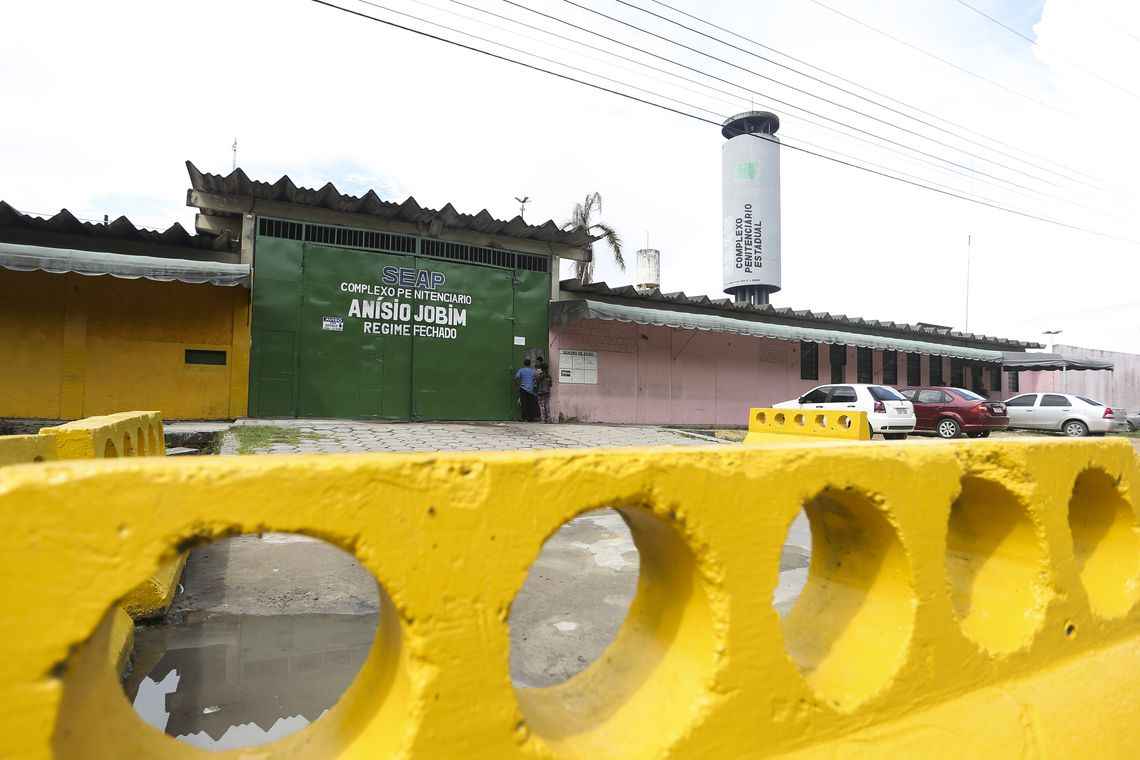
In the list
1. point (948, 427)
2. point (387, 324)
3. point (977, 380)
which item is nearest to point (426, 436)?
point (387, 324)

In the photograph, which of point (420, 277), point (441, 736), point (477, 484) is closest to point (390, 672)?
point (441, 736)

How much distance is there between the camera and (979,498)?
217 cm

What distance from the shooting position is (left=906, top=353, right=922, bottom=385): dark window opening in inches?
779

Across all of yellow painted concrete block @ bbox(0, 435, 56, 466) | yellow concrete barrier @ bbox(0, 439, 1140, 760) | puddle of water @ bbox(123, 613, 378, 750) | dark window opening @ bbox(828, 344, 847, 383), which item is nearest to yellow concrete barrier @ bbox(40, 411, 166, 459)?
yellow painted concrete block @ bbox(0, 435, 56, 466)

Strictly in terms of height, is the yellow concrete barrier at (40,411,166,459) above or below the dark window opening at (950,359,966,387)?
below

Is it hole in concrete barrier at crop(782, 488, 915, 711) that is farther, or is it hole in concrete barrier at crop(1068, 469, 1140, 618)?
hole in concrete barrier at crop(1068, 469, 1140, 618)

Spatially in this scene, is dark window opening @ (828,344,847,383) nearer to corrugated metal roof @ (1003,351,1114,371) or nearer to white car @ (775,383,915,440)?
white car @ (775,383,915,440)

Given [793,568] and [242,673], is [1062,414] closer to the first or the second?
[793,568]

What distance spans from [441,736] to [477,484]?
0.49 meters

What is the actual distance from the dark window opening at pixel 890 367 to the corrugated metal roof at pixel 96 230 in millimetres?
19173

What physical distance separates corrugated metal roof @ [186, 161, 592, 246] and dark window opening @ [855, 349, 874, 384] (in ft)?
33.9

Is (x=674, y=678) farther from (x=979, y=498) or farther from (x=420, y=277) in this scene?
(x=420, y=277)

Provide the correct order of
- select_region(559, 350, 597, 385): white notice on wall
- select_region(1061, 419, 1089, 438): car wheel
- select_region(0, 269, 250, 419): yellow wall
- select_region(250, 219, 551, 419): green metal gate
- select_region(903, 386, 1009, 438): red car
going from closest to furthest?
select_region(0, 269, 250, 419): yellow wall < select_region(250, 219, 551, 419): green metal gate < select_region(559, 350, 597, 385): white notice on wall < select_region(903, 386, 1009, 438): red car < select_region(1061, 419, 1089, 438): car wheel

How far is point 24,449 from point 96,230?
1013 centimetres
